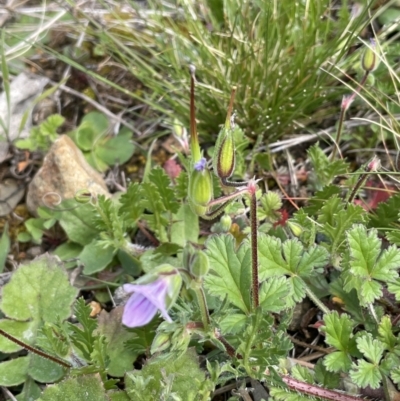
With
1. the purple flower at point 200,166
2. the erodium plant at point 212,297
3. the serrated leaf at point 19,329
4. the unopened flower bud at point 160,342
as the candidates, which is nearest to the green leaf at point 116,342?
the erodium plant at point 212,297

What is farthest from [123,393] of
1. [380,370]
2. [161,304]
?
[380,370]

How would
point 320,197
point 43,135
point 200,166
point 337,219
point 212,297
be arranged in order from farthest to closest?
point 43,135 < point 320,197 < point 212,297 < point 337,219 < point 200,166

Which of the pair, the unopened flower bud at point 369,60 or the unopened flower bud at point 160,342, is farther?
the unopened flower bud at point 369,60

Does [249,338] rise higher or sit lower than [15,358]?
higher

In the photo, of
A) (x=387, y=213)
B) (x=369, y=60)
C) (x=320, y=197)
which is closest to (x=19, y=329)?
(x=320, y=197)

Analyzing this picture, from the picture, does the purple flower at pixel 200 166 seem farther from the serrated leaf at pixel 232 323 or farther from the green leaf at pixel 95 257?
the green leaf at pixel 95 257

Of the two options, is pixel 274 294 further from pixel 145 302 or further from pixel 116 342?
pixel 116 342

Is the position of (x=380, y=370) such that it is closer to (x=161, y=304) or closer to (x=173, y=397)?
(x=173, y=397)
